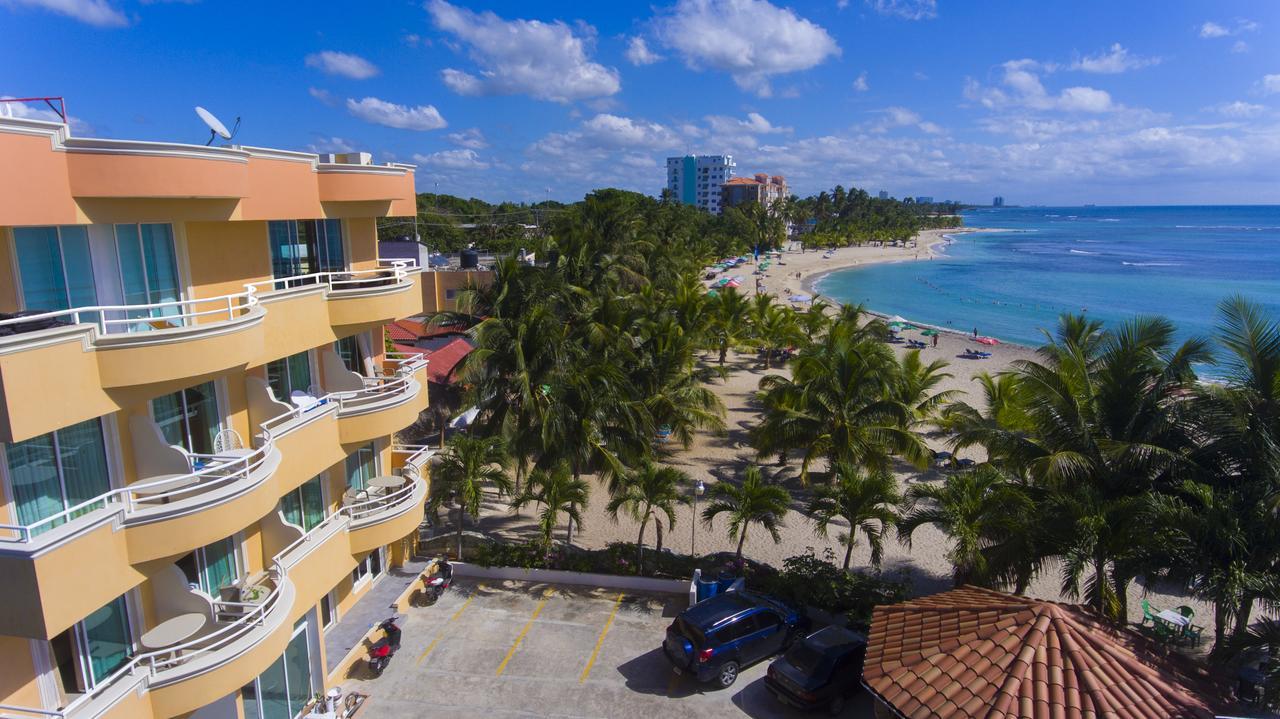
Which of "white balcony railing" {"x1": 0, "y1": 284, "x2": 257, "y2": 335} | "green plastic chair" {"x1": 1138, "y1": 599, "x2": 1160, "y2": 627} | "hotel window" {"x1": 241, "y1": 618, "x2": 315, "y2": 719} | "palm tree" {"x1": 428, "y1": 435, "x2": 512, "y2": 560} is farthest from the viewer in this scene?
"palm tree" {"x1": 428, "y1": 435, "x2": 512, "y2": 560}

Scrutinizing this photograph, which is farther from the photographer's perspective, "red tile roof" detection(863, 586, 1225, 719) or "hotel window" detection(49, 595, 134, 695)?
"red tile roof" detection(863, 586, 1225, 719)

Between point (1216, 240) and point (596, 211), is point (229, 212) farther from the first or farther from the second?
point (1216, 240)

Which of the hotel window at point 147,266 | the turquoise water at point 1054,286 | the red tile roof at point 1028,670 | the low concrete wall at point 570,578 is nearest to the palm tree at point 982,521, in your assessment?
the red tile roof at point 1028,670

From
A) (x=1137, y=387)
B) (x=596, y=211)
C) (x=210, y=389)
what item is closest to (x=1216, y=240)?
(x=596, y=211)

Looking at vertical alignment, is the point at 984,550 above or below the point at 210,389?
below

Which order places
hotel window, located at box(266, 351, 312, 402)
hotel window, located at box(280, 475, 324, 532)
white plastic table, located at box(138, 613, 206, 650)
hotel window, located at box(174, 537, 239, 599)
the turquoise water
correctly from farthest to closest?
the turquoise water → hotel window, located at box(280, 475, 324, 532) → hotel window, located at box(266, 351, 312, 402) → hotel window, located at box(174, 537, 239, 599) → white plastic table, located at box(138, 613, 206, 650)

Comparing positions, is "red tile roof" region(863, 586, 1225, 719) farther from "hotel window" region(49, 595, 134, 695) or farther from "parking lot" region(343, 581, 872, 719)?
"hotel window" region(49, 595, 134, 695)

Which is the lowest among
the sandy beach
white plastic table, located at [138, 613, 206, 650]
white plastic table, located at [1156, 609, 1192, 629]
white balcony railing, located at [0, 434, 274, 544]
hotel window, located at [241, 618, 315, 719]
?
the sandy beach

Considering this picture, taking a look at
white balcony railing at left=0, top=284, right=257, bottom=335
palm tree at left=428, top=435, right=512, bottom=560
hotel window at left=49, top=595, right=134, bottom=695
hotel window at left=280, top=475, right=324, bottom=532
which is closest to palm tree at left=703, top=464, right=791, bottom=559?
palm tree at left=428, top=435, right=512, bottom=560
